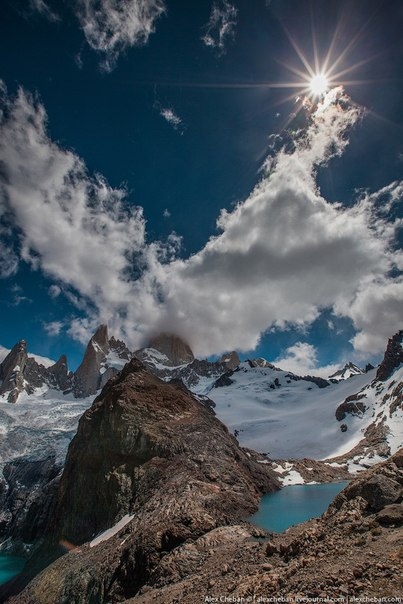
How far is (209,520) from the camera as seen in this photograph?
2622 cm

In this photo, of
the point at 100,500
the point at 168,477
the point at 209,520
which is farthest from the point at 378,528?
the point at 100,500

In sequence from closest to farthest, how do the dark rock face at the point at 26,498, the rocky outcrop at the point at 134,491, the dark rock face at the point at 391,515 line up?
the dark rock face at the point at 391,515 < the rocky outcrop at the point at 134,491 < the dark rock face at the point at 26,498

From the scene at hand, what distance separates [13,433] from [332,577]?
192587mm

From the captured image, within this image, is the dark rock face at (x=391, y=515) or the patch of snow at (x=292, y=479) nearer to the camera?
the dark rock face at (x=391, y=515)

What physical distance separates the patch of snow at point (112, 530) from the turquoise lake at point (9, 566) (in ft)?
127

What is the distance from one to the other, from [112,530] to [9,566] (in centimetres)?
5409

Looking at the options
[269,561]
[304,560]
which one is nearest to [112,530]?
[269,561]

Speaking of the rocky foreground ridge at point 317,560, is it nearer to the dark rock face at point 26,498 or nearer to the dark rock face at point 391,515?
the dark rock face at point 391,515

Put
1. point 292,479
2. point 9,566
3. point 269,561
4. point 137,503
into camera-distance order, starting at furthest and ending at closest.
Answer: point 292,479 → point 9,566 → point 137,503 → point 269,561

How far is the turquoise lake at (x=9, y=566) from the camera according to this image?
209 feet

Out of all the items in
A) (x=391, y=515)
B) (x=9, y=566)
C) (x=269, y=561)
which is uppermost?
(x=391, y=515)

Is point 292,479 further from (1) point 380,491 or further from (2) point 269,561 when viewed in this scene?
(2) point 269,561

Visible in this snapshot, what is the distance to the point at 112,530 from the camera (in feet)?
121

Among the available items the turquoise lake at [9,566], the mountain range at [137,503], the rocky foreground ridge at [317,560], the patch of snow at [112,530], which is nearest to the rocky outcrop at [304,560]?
the rocky foreground ridge at [317,560]
